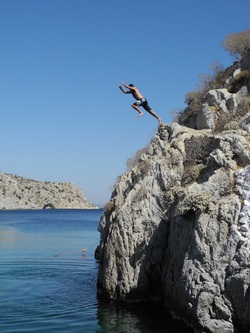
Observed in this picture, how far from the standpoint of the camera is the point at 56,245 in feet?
156

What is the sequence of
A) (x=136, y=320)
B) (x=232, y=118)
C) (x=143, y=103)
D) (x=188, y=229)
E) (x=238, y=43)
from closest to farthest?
(x=188, y=229) → (x=136, y=320) → (x=143, y=103) → (x=232, y=118) → (x=238, y=43)

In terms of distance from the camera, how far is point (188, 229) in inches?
722

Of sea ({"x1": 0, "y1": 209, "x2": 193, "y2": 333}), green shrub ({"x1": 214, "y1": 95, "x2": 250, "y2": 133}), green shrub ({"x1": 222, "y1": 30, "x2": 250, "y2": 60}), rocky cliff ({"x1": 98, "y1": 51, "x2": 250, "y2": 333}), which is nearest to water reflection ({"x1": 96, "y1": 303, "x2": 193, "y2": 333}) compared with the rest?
sea ({"x1": 0, "y1": 209, "x2": 193, "y2": 333})

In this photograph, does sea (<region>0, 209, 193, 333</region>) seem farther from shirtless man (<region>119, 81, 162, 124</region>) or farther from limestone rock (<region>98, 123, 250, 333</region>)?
shirtless man (<region>119, 81, 162, 124</region>)

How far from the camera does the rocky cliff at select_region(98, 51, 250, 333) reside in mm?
16016

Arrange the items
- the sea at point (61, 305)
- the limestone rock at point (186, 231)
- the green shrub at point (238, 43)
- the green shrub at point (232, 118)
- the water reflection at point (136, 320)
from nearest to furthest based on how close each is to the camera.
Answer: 1. the limestone rock at point (186, 231)
2. the water reflection at point (136, 320)
3. the sea at point (61, 305)
4. the green shrub at point (232, 118)
5. the green shrub at point (238, 43)

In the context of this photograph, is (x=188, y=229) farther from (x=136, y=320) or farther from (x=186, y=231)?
(x=136, y=320)

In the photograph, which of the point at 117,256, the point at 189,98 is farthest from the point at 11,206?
the point at 117,256

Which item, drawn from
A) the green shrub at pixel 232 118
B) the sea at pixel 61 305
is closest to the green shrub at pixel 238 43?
the green shrub at pixel 232 118

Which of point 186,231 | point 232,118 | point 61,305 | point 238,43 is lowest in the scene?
point 61,305

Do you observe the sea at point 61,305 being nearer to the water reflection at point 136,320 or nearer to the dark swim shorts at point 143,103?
the water reflection at point 136,320

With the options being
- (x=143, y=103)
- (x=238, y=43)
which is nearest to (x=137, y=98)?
(x=143, y=103)

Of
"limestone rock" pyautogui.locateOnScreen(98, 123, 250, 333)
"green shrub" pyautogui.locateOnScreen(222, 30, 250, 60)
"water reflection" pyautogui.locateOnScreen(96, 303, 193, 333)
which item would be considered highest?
"green shrub" pyautogui.locateOnScreen(222, 30, 250, 60)

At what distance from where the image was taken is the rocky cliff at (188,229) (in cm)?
1602
